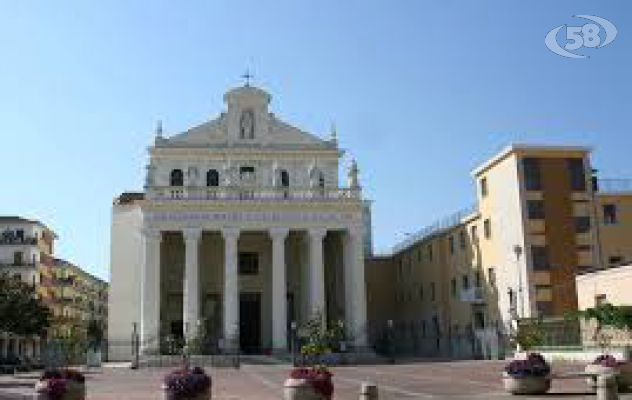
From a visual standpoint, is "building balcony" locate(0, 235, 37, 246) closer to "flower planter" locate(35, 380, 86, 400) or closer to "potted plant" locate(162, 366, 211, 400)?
"flower planter" locate(35, 380, 86, 400)

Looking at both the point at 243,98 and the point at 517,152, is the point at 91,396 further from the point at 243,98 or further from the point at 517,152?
the point at 243,98

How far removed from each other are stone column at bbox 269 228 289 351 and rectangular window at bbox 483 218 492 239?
542 inches

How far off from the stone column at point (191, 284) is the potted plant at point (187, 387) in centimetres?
3657

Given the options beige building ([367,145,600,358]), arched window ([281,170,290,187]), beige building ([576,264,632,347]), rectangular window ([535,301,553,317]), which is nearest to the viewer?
beige building ([576,264,632,347])

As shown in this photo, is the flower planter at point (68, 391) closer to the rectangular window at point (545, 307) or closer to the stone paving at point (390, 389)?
the stone paving at point (390, 389)

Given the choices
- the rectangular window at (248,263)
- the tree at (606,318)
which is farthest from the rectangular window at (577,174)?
the rectangular window at (248,263)

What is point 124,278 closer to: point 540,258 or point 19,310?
point 19,310

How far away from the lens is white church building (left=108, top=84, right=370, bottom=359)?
5691 centimetres

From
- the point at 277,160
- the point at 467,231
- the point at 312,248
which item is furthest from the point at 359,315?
the point at 277,160

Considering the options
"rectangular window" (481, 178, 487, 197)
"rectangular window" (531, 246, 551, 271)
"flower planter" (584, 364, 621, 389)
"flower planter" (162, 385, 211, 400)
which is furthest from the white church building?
"flower planter" (162, 385, 211, 400)

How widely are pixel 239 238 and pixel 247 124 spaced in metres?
8.96

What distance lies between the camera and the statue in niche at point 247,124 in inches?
2505

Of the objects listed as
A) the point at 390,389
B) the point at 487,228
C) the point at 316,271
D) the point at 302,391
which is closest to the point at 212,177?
the point at 316,271

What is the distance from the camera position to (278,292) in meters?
56.9
